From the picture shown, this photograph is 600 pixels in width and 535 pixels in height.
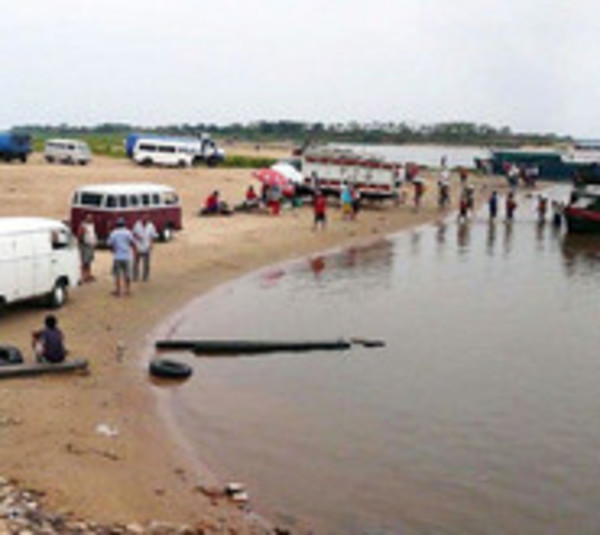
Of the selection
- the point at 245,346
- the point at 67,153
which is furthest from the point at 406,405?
the point at 67,153

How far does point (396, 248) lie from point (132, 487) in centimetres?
2768

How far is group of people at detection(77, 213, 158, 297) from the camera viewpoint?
70.7 ft

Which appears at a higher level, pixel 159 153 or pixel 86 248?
pixel 159 153

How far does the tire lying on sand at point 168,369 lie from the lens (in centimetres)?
1664

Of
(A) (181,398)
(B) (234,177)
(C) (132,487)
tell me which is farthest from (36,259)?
(B) (234,177)

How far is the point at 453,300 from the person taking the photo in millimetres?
26469

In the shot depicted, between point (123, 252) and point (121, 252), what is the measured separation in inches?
1.8

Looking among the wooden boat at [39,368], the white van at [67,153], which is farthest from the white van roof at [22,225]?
the white van at [67,153]

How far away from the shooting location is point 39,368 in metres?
15.0

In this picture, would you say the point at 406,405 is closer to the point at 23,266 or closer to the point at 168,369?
the point at 168,369

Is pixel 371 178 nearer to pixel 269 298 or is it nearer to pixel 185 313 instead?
pixel 269 298

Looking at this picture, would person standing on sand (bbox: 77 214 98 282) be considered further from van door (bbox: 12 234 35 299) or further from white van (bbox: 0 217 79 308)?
van door (bbox: 12 234 35 299)

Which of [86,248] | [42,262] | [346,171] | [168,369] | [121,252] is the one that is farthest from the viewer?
[346,171]

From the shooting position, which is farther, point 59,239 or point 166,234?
point 166,234
